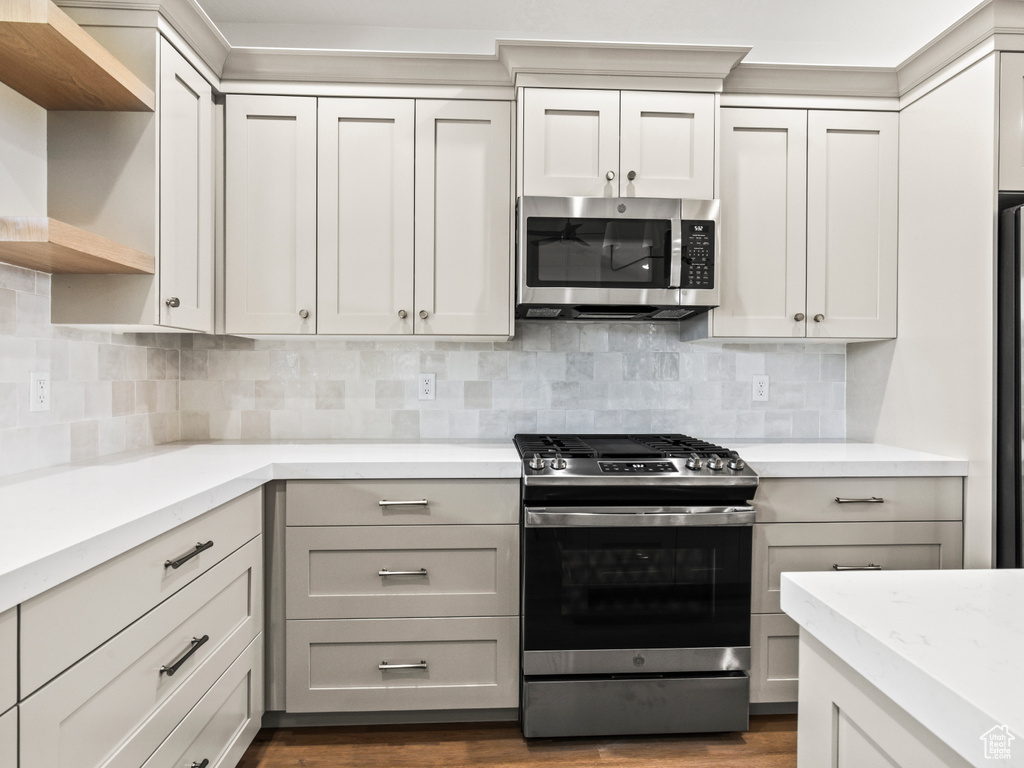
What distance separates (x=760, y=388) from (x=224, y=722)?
7.51 ft

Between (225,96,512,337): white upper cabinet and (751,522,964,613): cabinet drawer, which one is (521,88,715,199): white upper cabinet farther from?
(751,522,964,613): cabinet drawer

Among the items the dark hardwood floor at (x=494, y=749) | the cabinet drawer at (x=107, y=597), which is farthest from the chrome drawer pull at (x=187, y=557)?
the dark hardwood floor at (x=494, y=749)

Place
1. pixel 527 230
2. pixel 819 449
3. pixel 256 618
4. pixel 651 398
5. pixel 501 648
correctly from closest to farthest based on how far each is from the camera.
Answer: pixel 256 618 < pixel 501 648 < pixel 527 230 < pixel 819 449 < pixel 651 398

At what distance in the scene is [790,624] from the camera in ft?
6.92

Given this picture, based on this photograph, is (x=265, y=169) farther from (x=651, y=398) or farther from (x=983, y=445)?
(x=983, y=445)

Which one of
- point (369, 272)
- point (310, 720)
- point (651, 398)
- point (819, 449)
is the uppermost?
point (369, 272)

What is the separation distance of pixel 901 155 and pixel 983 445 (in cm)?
113

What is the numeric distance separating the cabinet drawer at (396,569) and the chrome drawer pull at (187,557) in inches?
18.9

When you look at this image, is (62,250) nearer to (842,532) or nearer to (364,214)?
(364,214)

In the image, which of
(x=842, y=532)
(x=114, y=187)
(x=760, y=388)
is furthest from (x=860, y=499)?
(x=114, y=187)

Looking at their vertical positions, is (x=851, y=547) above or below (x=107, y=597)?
below

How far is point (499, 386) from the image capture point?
2.66 m

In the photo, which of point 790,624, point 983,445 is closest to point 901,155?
point 983,445

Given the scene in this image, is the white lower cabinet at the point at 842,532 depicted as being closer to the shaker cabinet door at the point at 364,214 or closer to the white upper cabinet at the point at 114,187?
the shaker cabinet door at the point at 364,214
